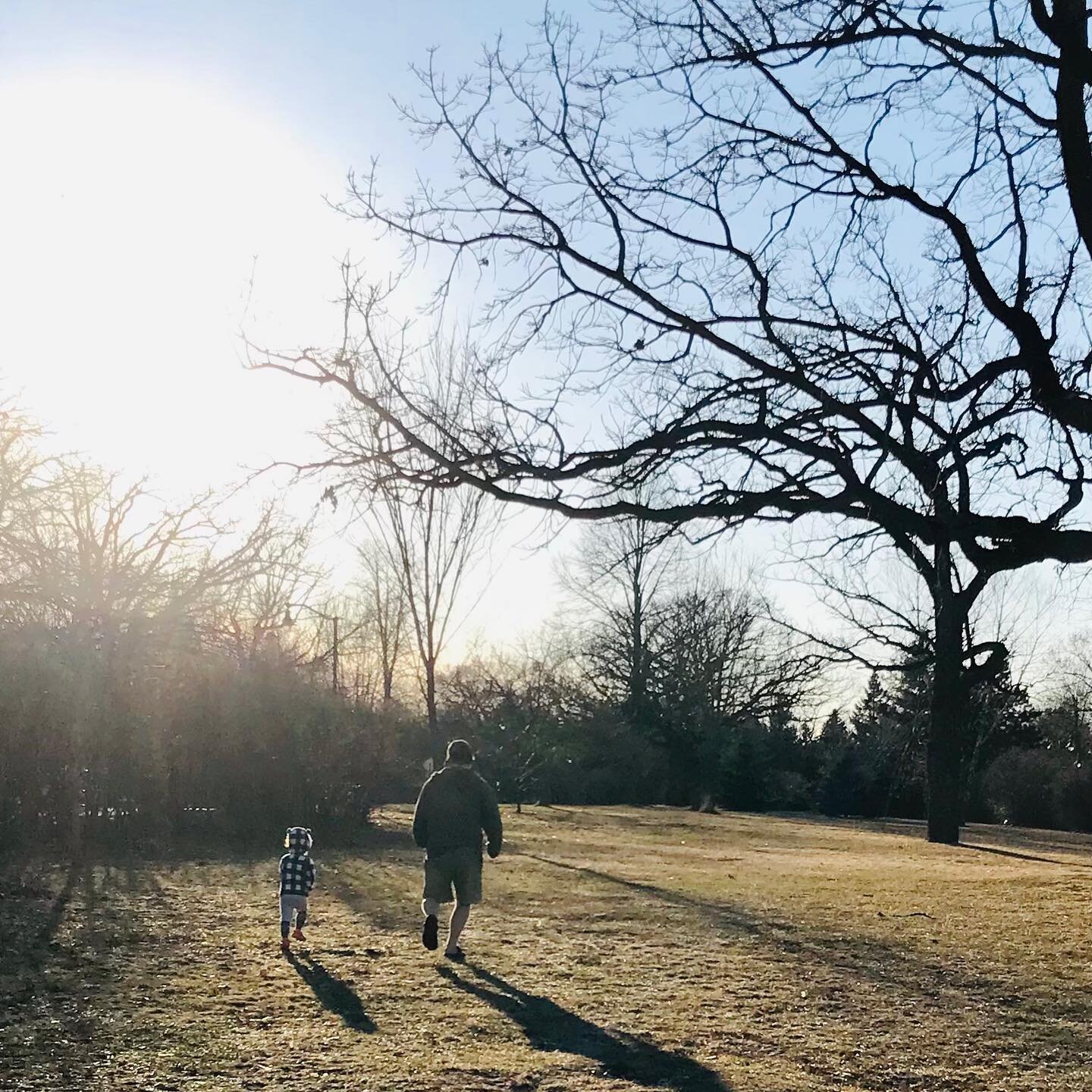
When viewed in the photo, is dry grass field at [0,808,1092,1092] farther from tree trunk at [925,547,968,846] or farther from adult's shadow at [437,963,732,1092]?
tree trunk at [925,547,968,846]

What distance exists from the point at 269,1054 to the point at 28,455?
1977 cm

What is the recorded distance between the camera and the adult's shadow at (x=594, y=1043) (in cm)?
616

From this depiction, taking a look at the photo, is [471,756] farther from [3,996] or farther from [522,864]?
[522,864]

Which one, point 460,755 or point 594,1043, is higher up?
point 460,755

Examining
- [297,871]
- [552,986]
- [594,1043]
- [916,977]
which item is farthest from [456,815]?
[916,977]

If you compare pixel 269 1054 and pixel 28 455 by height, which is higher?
pixel 28 455

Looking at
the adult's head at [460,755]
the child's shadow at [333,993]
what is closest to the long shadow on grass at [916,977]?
the adult's head at [460,755]

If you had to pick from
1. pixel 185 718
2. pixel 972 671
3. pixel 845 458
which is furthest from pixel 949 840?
pixel 845 458

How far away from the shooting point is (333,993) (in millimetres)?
8125

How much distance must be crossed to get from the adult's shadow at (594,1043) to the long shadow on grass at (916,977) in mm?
1996

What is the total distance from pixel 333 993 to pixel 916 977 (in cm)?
414

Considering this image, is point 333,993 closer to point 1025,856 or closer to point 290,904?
point 290,904

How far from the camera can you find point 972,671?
76.1 ft

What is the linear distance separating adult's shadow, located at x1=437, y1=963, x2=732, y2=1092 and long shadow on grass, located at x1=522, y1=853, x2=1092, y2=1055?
6.55 ft
